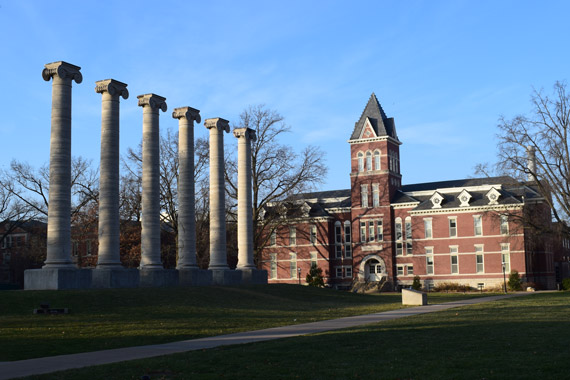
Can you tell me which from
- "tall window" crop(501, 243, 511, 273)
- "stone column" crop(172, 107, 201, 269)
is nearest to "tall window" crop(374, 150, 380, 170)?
"tall window" crop(501, 243, 511, 273)

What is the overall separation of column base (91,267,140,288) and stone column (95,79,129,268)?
37cm

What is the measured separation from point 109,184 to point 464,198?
51.7 meters

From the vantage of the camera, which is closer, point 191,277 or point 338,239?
point 191,277

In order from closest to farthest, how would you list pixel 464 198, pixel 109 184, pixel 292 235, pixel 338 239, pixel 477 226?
pixel 109 184, pixel 477 226, pixel 464 198, pixel 338 239, pixel 292 235

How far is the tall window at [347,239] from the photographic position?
281 feet

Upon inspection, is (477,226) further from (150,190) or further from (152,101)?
(152,101)

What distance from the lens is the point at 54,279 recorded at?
34.2m

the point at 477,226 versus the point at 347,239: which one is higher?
the point at 477,226

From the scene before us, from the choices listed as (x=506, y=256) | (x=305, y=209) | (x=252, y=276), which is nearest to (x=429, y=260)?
(x=506, y=256)

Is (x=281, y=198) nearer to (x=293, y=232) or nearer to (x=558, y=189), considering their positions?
(x=293, y=232)

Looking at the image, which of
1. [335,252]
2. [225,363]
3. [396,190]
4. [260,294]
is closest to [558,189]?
[260,294]

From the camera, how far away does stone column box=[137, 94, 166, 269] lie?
4250 cm

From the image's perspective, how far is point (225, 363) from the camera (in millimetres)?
14914

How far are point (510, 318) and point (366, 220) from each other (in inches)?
2284
